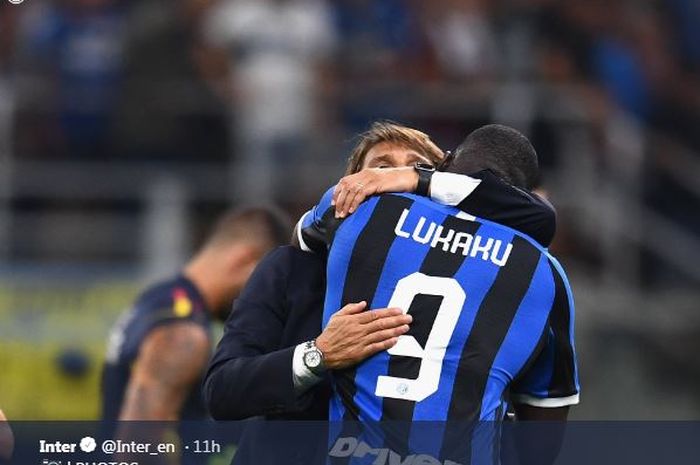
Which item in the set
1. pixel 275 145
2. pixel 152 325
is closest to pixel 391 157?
pixel 152 325

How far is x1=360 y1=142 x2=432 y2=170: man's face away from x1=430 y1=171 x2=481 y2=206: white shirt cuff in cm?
45

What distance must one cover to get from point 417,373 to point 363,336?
18cm

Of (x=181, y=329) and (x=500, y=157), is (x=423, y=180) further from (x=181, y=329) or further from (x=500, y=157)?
(x=181, y=329)

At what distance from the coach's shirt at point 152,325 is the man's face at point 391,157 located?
1697 mm

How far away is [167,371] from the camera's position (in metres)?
6.22

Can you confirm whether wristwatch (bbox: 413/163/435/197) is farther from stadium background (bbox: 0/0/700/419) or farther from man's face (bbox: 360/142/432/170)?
stadium background (bbox: 0/0/700/419)

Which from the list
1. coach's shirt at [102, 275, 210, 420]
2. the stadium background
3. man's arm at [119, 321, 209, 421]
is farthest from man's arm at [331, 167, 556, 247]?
the stadium background

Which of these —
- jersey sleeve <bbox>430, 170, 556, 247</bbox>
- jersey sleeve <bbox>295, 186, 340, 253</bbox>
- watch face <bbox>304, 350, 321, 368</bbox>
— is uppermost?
jersey sleeve <bbox>430, 170, 556, 247</bbox>

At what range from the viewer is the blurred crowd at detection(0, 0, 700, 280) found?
11.2m

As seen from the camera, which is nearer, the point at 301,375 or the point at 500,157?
the point at 301,375

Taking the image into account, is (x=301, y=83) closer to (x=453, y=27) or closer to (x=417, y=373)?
(x=453, y=27)

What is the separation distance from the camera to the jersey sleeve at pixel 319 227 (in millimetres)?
4527

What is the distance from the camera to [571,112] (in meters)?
11.5

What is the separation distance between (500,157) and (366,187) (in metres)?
0.40
